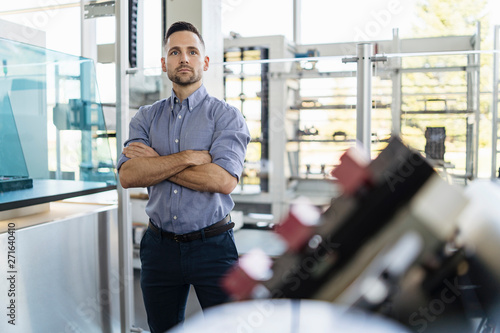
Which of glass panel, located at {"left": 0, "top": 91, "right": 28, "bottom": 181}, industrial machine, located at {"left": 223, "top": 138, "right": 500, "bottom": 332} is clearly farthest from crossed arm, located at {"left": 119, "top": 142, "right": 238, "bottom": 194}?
industrial machine, located at {"left": 223, "top": 138, "right": 500, "bottom": 332}

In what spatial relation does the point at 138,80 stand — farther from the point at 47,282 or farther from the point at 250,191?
the point at 47,282

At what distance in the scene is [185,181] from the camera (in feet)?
5.49

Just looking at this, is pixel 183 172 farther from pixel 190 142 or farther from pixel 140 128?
pixel 140 128

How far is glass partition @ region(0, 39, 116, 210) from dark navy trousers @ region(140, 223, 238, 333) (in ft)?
2.00

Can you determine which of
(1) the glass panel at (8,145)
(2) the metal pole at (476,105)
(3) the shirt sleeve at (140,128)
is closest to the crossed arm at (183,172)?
(3) the shirt sleeve at (140,128)

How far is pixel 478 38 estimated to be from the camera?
4062mm

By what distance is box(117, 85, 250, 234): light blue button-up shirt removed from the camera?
1698mm

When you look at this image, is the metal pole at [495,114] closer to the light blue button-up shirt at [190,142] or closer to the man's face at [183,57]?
the light blue button-up shirt at [190,142]

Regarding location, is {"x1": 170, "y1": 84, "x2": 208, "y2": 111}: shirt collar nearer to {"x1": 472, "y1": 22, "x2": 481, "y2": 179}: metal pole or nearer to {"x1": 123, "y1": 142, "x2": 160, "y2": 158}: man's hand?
{"x1": 123, "y1": 142, "x2": 160, "y2": 158}: man's hand

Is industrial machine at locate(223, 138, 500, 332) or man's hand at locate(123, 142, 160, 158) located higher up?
man's hand at locate(123, 142, 160, 158)

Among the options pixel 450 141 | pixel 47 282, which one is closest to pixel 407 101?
pixel 450 141

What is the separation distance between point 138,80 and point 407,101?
2036mm

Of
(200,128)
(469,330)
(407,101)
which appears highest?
(407,101)

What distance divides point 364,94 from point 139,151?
3.50ft
